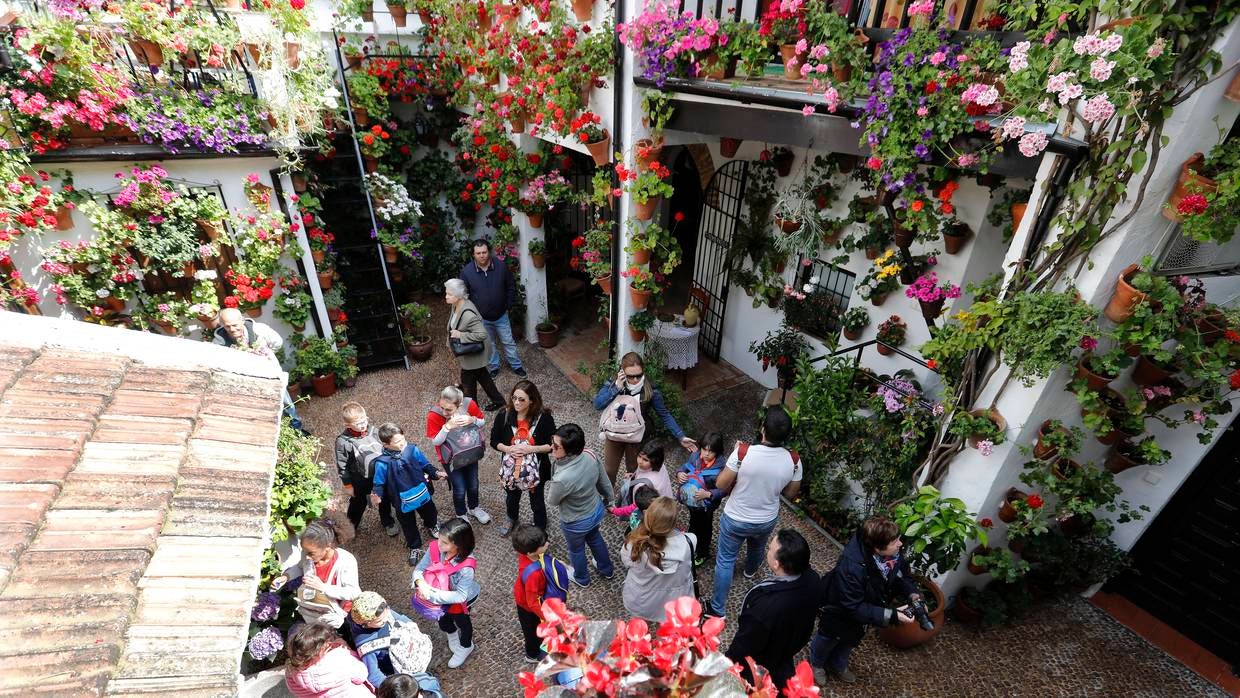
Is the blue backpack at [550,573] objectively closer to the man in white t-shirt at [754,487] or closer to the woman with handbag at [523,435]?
the woman with handbag at [523,435]

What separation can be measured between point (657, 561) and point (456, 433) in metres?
2.30

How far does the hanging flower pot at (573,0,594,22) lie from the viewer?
19.1ft

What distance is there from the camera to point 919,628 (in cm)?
421

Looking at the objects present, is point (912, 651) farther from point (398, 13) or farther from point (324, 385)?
point (398, 13)

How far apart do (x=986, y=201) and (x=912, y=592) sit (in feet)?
11.3

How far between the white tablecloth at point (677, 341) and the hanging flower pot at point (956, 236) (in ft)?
10.5

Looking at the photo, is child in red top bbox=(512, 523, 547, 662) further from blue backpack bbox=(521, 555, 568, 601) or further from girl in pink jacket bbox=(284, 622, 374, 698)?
girl in pink jacket bbox=(284, 622, 374, 698)

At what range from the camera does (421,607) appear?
3.83 metres

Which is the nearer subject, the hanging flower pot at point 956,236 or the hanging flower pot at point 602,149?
the hanging flower pot at point 956,236

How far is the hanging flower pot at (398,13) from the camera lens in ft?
28.2

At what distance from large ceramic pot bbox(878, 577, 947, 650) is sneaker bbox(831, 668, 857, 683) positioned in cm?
45

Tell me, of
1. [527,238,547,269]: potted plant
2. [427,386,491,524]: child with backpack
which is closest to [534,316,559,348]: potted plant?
[527,238,547,269]: potted plant

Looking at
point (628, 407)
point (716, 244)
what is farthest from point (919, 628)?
point (716, 244)

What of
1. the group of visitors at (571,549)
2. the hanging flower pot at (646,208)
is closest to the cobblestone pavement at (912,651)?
the group of visitors at (571,549)
